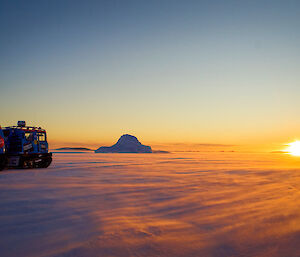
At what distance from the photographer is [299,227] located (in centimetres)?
534

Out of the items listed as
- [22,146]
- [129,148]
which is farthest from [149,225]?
[129,148]

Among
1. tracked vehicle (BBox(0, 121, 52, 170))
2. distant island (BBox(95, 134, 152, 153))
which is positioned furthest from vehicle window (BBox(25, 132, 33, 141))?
distant island (BBox(95, 134, 152, 153))

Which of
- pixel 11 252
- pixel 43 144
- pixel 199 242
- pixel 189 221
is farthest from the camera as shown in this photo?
pixel 43 144

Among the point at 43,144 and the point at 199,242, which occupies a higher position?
the point at 43,144

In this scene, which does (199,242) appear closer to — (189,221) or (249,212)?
(189,221)

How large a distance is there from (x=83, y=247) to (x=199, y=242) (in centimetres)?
213

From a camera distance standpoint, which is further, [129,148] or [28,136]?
[129,148]

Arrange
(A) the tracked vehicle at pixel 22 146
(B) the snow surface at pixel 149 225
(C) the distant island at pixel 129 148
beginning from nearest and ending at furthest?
(B) the snow surface at pixel 149 225, (A) the tracked vehicle at pixel 22 146, (C) the distant island at pixel 129 148

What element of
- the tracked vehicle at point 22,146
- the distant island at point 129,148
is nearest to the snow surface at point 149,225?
the tracked vehicle at point 22,146

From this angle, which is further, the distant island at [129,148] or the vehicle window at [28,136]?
the distant island at [129,148]

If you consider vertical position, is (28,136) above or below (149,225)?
above

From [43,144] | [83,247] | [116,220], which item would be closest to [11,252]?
[83,247]

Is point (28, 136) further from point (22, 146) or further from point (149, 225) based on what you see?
point (149, 225)

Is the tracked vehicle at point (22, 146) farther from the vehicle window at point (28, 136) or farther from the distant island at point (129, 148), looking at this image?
the distant island at point (129, 148)
